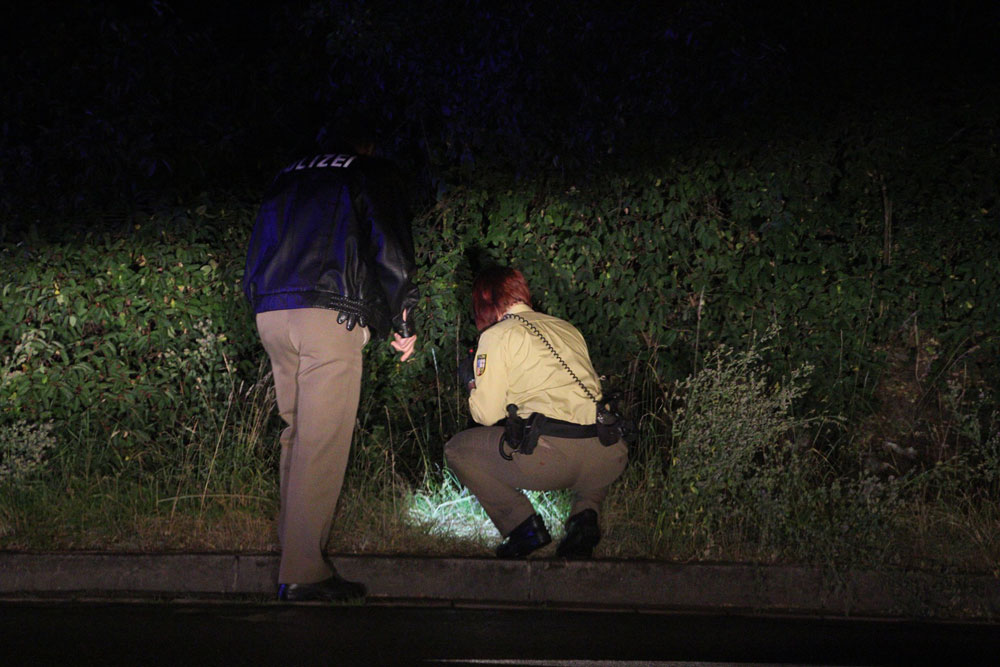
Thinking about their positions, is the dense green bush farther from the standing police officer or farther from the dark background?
the standing police officer

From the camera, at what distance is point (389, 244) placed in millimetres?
5113

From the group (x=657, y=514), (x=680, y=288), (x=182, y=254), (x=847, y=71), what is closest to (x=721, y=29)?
(x=847, y=71)

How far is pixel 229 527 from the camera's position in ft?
19.5

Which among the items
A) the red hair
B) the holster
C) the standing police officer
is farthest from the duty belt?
the standing police officer

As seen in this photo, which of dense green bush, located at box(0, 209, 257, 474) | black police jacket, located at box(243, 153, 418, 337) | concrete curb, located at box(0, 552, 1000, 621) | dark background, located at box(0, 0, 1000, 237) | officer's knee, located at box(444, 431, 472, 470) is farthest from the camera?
dense green bush, located at box(0, 209, 257, 474)

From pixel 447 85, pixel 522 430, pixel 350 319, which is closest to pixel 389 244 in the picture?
pixel 350 319

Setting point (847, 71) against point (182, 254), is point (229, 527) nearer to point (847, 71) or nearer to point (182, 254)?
point (182, 254)

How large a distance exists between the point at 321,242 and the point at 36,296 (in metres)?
2.97

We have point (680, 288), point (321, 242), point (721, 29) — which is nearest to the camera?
point (321, 242)

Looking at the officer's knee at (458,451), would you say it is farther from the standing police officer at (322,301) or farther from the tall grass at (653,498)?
the standing police officer at (322,301)

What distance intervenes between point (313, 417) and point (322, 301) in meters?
0.50

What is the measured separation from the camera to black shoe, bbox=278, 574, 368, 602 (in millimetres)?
5141

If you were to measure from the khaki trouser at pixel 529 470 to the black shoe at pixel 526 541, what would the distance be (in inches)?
2.6

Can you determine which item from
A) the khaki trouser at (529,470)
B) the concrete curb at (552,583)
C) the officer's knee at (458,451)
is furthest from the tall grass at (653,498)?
the officer's knee at (458,451)
